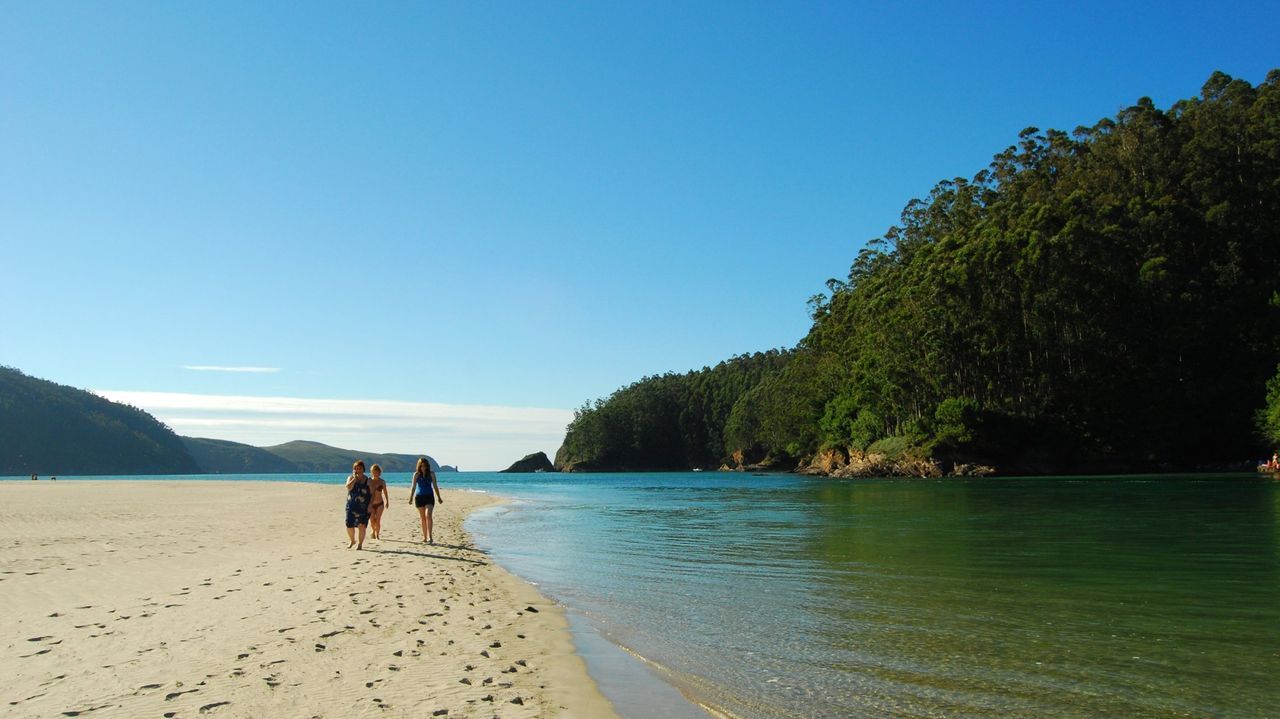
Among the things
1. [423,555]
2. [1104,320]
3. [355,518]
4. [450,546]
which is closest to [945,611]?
[423,555]

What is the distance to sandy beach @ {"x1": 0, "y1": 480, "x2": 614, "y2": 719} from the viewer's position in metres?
6.16

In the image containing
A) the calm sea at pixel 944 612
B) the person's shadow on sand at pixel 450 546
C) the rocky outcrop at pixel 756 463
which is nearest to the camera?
the calm sea at pixel 944 612

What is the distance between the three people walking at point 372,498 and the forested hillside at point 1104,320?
67313mm

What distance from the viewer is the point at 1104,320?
265ft

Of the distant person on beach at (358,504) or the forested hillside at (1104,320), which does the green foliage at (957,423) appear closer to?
the forested hillside at (1104,320)

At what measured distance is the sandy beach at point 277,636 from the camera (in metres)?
6.16

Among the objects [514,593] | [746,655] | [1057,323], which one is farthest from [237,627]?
[1057,323]

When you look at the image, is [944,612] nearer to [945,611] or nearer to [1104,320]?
[945,611]

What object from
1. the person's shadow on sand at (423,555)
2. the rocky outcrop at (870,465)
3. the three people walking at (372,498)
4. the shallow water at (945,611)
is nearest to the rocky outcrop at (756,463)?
the rocky outcrop at (870,465)

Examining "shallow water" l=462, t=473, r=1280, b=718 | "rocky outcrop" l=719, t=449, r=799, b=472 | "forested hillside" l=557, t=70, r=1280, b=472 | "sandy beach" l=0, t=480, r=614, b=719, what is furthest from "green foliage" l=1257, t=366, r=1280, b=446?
"rocky outcrop" l=719, t=449, r=799, b=472

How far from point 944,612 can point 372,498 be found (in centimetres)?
1353

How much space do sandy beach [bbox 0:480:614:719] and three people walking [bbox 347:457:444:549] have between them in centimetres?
111

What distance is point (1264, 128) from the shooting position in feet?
307

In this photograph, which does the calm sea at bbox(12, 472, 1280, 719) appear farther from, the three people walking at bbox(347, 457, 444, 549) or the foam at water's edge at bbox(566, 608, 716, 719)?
the three people walking at bbox(347, 457, 444, 549)
